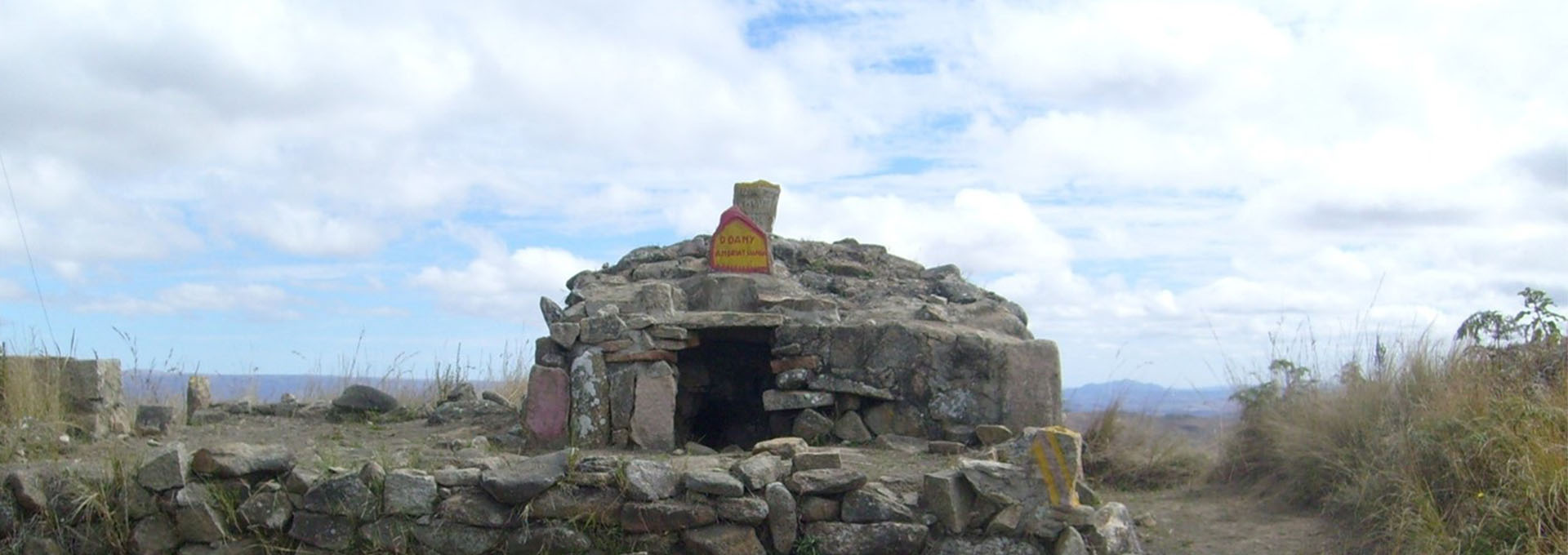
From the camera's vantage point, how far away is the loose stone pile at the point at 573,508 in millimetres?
6074

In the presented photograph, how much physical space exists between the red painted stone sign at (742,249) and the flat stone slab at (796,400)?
1204 millimetres

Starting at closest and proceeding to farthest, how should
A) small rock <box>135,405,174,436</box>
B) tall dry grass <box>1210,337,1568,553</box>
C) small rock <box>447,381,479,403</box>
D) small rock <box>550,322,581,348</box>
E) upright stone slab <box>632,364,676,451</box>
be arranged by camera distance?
tall dry grass <box>1210,337,1568,553</box>, upright stone slab <box>632,364,676,451</box>, small rock <box>550,322,581,348</box>, small rock <box>135,405,174,436</box>, small rock <box>447,381,479,403</box>

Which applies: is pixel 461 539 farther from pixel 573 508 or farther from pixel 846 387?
pixel 846 387

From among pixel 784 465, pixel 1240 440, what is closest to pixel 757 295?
pixel 784 465

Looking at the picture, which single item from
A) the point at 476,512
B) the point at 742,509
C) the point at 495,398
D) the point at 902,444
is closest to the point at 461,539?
the point at 476,512

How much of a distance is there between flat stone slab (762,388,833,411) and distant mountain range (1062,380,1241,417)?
2.53 m

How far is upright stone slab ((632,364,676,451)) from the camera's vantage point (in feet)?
24.4

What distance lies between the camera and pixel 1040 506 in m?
6.12

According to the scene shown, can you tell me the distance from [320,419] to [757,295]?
331cm

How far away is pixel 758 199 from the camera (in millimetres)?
9336

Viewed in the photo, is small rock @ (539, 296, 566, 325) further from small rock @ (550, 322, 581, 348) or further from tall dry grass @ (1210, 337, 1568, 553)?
tall dry grass @ (1210, 337, 1568, 553)

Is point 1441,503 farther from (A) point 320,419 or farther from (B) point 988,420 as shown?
(A) point 320,419

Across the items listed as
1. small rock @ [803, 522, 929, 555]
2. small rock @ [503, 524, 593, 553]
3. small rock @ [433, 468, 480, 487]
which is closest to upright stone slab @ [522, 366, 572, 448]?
small rock @ [433, 468, 480, 487]

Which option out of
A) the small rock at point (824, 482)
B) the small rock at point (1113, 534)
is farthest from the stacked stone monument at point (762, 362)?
the small rock at point (824, 482)
